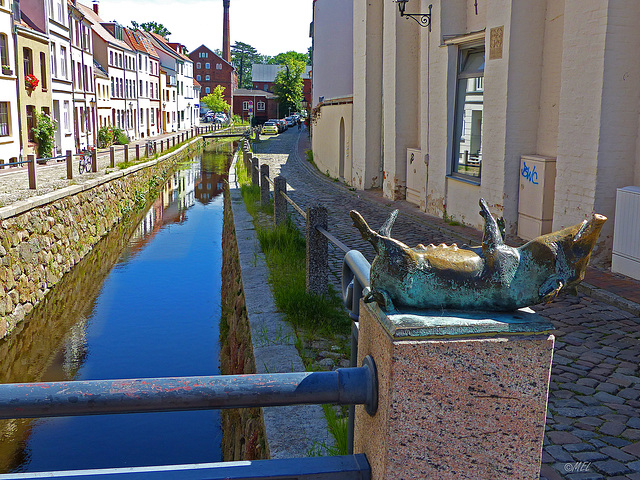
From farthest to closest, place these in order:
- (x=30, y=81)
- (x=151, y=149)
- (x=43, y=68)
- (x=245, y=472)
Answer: (x=151, y=149)
(x=43, y=68)
(x=30, y=81)
(x=245, y=472)

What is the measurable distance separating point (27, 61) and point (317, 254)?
2302 centimetres

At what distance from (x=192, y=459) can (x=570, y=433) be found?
4083mm

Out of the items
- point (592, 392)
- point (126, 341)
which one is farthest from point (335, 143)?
point (592, 392)

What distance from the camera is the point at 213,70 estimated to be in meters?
92.8

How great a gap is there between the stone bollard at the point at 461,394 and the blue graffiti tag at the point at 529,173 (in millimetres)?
8818

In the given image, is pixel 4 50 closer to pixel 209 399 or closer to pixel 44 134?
pixel 44 134

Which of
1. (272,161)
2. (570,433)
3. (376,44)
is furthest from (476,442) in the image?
(272,161)

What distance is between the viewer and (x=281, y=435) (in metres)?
3.44

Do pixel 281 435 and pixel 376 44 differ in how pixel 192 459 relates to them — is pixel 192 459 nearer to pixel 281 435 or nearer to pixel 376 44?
pixel 281 435

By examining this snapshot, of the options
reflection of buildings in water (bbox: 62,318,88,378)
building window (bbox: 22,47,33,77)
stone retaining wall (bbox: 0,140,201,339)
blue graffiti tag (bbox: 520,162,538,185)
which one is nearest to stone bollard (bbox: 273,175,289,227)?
reflection of buildings in water (bbox: 62,318,88,378)

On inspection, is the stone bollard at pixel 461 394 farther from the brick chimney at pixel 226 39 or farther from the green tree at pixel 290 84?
the brick chimney at pixel 226 39

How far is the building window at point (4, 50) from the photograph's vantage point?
72.3 feet

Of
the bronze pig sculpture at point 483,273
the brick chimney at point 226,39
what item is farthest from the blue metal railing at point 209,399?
the brick chimney at point 226,39

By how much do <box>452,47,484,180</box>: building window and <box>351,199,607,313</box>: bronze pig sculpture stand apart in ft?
34.3
